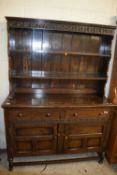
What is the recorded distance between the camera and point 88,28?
1719 millimetres

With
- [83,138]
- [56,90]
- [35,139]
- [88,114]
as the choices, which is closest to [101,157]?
[83,138]

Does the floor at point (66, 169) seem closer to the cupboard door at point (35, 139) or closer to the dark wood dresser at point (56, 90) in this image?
the dark wood dresser at point (56, 90)

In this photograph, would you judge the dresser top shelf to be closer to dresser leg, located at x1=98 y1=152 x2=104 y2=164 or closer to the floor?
dresser leg, located at x1=98 y1=152 x2=104 y2=164

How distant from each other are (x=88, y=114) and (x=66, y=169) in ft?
2.91

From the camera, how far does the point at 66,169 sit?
196 cm

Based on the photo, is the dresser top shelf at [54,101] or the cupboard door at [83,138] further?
the cupboard door at [83,138]

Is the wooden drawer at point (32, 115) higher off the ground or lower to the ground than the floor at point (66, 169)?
higher

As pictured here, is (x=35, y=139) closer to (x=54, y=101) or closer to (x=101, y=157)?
(x=54, y=101)

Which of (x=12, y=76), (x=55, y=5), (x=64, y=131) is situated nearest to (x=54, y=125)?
(x=64, y=131)

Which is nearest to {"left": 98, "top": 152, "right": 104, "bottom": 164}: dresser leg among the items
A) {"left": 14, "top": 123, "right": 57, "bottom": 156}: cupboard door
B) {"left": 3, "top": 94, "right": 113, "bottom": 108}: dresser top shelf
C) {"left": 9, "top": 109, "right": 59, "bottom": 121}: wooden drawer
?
{"left": 14, "top": 123, "right": 57, "bottom": 156}: cupboard door

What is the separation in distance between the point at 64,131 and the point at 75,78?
2.42 feet

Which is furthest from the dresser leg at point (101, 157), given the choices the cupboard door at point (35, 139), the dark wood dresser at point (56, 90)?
Result: the cupboard door at point (35, 139)

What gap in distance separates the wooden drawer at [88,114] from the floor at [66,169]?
2.50ft

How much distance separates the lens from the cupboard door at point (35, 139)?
1.74m
